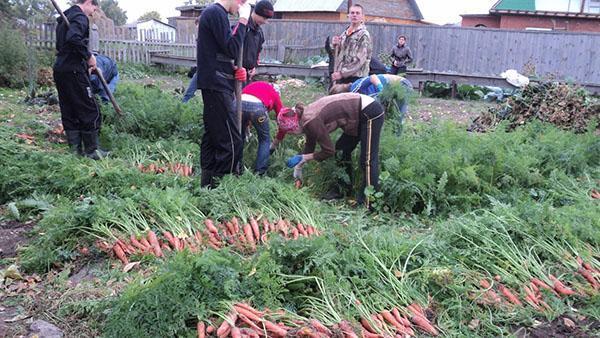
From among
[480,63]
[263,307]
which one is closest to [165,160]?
[263,307]

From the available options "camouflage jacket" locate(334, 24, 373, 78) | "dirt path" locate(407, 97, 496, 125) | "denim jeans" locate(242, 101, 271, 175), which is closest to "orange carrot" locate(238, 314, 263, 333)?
"denim jeans" locate(242, 101, 271, 175)

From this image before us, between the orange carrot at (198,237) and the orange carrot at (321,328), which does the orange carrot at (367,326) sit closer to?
the orange carrot at (321,328)

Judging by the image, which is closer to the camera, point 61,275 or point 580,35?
point 61,275

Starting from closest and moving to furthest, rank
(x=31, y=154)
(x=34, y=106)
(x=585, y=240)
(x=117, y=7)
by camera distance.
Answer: (x=585, y=240) → (x=31, y=154) → (x=34, y=106) → (x=117, y=7)

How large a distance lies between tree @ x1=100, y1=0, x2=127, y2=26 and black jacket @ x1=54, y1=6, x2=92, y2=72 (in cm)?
5530

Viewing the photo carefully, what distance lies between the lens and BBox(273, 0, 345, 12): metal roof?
32.7 m

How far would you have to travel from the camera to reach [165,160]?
6453 millimetres

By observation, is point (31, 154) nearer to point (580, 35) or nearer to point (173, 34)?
point (173, 34)

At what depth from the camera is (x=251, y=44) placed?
267 inches

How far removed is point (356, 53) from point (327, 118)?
7.02ft

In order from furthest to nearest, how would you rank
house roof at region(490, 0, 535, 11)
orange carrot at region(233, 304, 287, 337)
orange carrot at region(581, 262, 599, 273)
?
house roof at region(490, 0, 535, 11) < orange carrot at region(581, 262, 599, 273) < orange carrot at region(233, 304, 287, 337)

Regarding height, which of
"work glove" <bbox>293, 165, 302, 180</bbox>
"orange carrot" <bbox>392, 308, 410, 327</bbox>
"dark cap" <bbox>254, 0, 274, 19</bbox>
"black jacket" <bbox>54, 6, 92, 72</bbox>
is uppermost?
"dark cap" <bbox>254, 0, 274, 19</bbox>

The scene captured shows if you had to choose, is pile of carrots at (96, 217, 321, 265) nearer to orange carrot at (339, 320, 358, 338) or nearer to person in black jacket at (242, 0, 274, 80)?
orange carrot at (339, 320, 358, 338)

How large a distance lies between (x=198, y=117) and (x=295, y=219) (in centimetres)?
338
